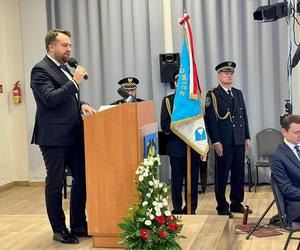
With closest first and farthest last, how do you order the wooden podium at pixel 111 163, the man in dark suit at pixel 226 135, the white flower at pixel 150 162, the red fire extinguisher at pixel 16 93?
the white flower at pixel 150 162 < the wooden podium at pixel 111 163 < the man in dark suit at pixel 226 135 < the red fire extinguisher at pixel 16 93

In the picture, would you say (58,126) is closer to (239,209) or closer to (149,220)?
(149,220)

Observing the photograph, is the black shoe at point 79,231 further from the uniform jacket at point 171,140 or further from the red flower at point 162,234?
the uniform jacket at point 171,140

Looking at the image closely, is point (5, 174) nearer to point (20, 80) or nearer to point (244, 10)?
point (20, 80)

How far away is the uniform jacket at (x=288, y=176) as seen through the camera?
363cm

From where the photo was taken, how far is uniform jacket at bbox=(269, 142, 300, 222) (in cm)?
363

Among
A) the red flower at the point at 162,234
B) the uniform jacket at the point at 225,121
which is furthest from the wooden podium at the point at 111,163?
the uniform jacket at the point at 225,121

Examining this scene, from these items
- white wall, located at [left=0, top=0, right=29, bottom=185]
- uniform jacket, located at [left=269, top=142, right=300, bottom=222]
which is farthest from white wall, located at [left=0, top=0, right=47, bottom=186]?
uniform jacket, located at [left=269, top=142, right=300, bottom=222]

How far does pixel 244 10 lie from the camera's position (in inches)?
271

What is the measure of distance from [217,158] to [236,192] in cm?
41

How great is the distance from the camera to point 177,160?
5336 mm

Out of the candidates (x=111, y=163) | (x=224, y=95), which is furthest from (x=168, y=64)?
(x=111, y=163)

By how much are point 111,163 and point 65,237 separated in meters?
0.81

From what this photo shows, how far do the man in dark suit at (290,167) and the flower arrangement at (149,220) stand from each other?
0.90m

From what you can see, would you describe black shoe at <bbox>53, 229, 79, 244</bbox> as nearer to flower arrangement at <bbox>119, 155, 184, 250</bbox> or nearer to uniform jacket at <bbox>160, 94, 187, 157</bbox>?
flower arrangement at <bbox>119, 155, 184, 250</bbox>
